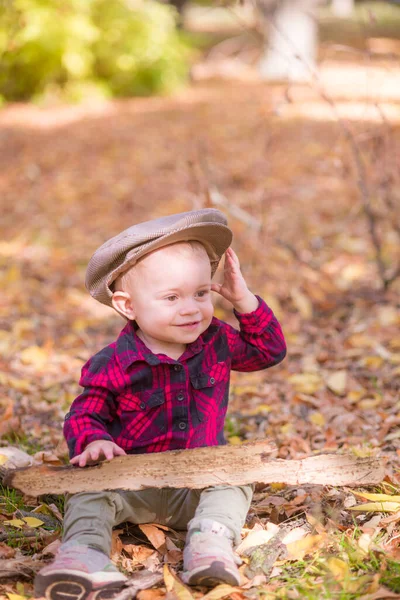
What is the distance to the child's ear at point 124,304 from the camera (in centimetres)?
270

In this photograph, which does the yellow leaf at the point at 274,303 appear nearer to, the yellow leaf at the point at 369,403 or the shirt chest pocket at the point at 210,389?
the yellow leaf at the point at 369,403

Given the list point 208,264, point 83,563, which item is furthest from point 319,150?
point 83,563

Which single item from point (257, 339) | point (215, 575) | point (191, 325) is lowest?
point (215, 575)

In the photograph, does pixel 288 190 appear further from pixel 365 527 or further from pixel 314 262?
pixel 365 527

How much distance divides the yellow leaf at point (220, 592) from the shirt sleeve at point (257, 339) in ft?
2.87

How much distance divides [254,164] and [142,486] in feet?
19.7

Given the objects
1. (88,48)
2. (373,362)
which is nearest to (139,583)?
(373,362)

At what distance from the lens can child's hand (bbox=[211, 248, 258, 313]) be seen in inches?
109

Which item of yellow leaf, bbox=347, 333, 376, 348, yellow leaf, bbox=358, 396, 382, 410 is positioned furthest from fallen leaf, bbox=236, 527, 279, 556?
yellow leaf, bbox=347, 333, 376, 348

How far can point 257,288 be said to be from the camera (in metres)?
5.62

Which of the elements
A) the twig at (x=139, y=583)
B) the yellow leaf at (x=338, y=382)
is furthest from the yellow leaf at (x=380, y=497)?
the yellow leaf at (x=338, y=382)

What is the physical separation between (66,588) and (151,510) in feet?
1.72

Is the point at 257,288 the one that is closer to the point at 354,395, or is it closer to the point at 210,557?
the point at 354,395

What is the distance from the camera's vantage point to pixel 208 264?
8.75ft
